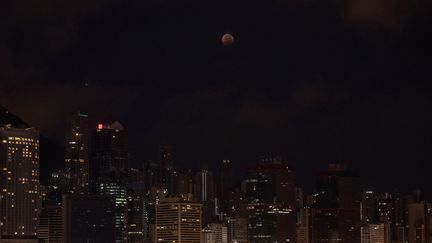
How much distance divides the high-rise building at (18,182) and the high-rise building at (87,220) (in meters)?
2.65

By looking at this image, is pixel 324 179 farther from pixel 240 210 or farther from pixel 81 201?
pixel 81 201

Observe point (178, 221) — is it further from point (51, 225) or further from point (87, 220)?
point (51, 225)

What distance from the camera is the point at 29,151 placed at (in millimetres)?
61688

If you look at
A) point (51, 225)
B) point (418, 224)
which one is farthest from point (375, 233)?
point (51, 225)

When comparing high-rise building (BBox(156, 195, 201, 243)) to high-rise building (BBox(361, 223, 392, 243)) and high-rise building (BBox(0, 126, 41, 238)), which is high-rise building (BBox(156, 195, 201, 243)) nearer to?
high-rise building (BBox(0, 126, 41, 238))

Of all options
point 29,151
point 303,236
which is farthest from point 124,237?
point 303,236

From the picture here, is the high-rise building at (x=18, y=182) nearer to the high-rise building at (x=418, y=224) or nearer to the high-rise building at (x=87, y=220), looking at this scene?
the high-rise building at (x=87, y=220)

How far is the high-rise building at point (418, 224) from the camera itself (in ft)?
261

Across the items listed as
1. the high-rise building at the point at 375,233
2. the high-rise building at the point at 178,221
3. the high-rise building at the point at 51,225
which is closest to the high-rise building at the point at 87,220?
the high-rise building at the point at 51,225

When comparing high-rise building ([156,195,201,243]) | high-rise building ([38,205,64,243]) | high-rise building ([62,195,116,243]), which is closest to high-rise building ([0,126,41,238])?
high-rise building ([38,205,64,243])

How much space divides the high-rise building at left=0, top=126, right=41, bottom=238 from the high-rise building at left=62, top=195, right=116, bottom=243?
8.69 ft

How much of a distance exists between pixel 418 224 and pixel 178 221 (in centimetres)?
2208

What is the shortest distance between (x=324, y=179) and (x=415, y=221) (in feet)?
21.9

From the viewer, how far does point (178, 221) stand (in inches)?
2554
